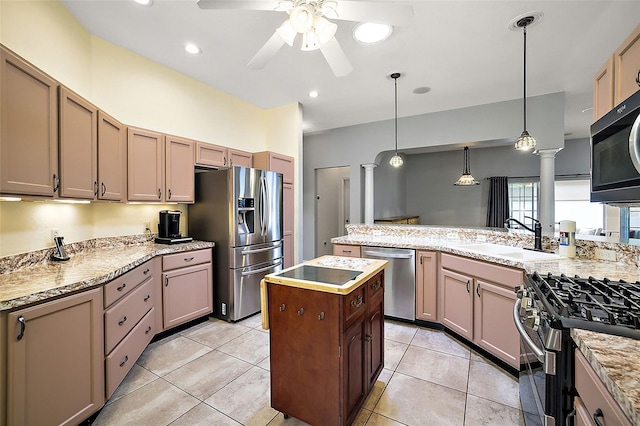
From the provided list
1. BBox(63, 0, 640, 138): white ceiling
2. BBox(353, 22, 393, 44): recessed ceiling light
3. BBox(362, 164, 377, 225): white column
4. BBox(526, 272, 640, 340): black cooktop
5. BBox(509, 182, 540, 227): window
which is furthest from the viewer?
BBox(509, 182, 540, 227): window

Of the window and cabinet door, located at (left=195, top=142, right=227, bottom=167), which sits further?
the window

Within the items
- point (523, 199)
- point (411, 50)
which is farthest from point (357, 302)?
point (523, 199)

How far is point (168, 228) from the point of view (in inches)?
119

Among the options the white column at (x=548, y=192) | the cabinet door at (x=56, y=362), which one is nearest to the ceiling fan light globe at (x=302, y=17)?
the cabinet door at (x=56, y=362)

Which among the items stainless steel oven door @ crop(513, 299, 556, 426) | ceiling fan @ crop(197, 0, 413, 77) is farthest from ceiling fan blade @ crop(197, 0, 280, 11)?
stainless steel oven door @ crop(513, 299, 556, 426)

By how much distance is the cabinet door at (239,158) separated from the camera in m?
3.71

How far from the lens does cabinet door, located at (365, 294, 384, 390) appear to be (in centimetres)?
171

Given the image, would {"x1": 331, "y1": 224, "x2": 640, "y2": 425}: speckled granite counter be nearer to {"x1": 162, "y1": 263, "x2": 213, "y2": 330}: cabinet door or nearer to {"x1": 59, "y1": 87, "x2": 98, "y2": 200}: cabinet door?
{"x1": 162, "y1": 263, "x2": 213, "y2": 330}: cabinet door

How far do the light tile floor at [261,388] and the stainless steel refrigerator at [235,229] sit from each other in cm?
57

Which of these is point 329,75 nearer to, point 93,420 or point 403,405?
point 403,405

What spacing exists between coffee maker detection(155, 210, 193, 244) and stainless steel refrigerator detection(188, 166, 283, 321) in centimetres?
28

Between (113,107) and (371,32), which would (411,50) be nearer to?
(371,32)

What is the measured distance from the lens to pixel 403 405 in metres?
1.78

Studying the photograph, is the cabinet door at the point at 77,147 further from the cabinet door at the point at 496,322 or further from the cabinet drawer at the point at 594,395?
the cabinet door at the point at 496,322
